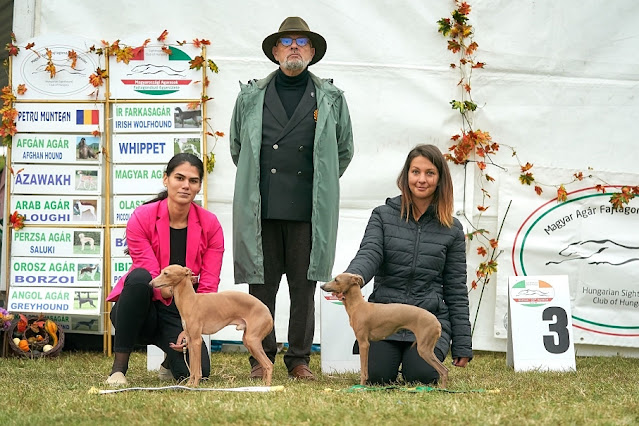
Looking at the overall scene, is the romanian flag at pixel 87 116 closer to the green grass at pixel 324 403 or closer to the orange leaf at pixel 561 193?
the green grass at pixel 324 403

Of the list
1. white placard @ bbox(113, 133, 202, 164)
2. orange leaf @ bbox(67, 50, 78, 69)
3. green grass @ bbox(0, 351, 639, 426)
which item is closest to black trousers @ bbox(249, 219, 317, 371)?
green grass @ bbox(0, 351, 639, 426)

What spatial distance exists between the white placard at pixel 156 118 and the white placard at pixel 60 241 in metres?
0.75

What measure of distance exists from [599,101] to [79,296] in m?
3.82

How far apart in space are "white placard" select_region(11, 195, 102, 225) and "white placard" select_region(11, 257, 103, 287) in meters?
0.26

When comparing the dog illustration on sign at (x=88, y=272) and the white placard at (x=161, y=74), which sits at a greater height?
the white placard at (x=161, y=74)

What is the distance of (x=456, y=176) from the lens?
6609 millimetres

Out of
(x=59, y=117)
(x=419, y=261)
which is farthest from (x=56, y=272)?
(x=419, y=261)

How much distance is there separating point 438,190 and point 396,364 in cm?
87

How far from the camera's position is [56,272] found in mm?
6484

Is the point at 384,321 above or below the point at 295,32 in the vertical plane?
below

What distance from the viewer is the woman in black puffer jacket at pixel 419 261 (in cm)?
458

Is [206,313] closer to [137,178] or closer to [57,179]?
[137,178]

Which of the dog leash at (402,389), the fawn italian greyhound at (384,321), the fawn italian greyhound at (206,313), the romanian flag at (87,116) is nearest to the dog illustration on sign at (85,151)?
the romanian flag at (87,116)

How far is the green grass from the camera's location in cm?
338
